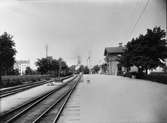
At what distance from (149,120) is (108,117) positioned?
1919 mm

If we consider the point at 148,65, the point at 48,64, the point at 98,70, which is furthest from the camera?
→ the point at 98,70

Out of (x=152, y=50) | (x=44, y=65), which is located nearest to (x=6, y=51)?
(x=152, y=50)

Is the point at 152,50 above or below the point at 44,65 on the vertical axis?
above

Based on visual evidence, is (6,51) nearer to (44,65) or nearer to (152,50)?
(152,50)

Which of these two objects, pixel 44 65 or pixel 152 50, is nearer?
pixel 152 50

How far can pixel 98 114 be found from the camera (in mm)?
11562

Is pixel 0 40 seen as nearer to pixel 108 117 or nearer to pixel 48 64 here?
pixel 108 117

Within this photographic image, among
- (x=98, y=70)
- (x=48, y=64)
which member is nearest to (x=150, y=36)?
(x=48, y=64)

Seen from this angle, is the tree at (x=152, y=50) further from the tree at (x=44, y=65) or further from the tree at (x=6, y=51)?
the tree at (x=44, y=65)

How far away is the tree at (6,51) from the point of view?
38.1m

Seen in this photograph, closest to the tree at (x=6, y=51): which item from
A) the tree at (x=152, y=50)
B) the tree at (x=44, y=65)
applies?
the tree at (x=152, y=50)

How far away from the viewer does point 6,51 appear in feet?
125

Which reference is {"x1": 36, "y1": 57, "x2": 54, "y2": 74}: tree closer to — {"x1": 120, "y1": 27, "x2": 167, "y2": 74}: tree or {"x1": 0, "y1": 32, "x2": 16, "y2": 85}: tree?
{"x1": 0, "y1": 32, "x2": 16, "y2": 85}: tree

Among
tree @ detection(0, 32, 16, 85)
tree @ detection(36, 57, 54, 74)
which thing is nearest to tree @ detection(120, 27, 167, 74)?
tree @ detection(0, 32, 16, 85)
